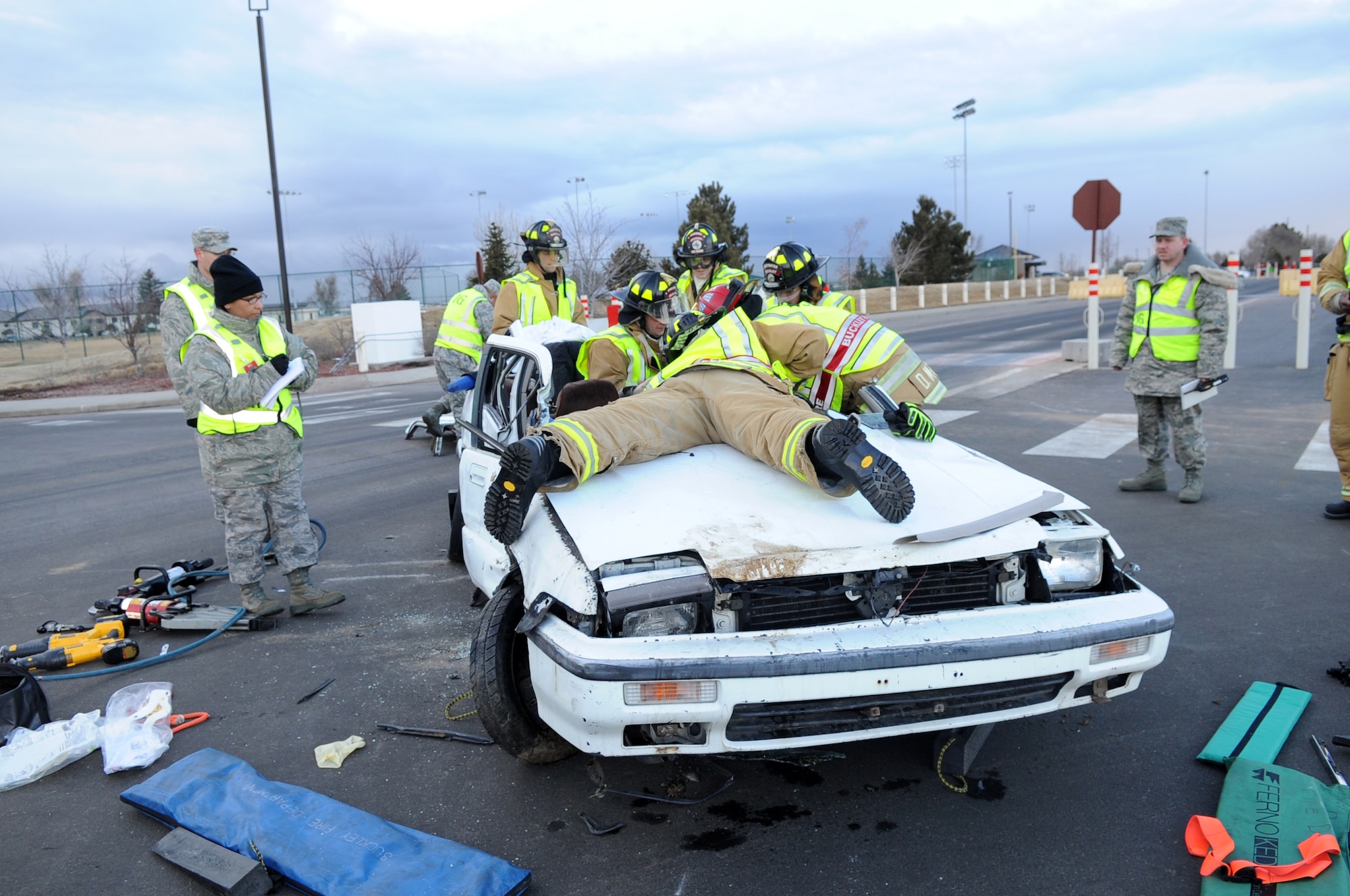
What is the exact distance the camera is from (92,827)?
3086mm

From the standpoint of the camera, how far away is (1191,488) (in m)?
6.75

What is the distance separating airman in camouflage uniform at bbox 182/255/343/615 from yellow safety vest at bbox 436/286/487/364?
4028 mm

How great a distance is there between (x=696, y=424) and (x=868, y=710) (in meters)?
1.42

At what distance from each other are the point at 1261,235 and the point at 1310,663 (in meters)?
144

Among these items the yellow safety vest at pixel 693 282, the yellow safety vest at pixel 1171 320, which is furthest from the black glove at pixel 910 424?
the yellow safety vest at pixel 1171 320

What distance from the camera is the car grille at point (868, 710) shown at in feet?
8.66

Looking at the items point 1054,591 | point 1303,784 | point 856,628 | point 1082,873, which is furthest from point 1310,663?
point 856,628

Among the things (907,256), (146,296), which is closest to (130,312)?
(146,296)

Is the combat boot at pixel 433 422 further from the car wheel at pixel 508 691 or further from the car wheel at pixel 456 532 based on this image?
the car wheel at pixel 508 691

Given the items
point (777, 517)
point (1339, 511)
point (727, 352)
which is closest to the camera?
point (777, 517)

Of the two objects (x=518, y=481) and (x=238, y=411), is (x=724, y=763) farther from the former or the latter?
(x=238, y=411)

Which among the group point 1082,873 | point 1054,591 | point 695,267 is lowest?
point 1082,873

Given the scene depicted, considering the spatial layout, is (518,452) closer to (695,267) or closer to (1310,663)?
(1310,663)

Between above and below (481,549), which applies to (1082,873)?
below
